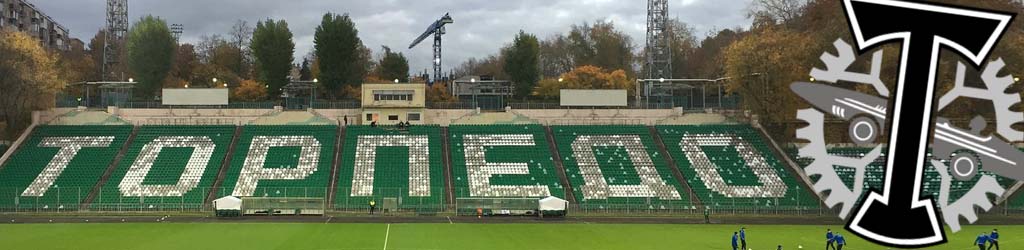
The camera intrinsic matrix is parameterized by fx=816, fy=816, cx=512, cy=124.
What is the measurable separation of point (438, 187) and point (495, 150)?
10.1m

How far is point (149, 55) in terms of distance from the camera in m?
97.8

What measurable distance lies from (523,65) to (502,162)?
3502cm

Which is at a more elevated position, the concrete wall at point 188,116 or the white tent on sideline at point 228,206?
the concrete wall at point 188,116

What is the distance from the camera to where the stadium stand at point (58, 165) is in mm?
61344

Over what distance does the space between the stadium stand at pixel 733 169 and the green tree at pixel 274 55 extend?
45903 mm

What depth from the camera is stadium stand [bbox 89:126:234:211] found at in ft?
203

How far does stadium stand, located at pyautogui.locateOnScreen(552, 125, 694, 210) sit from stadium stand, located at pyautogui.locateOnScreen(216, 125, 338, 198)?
20.9 m

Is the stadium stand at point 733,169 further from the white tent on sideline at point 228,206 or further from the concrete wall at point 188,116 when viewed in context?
the concrete wall at point 188,116

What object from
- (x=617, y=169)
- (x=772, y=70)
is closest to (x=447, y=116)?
(x=617, y=169)

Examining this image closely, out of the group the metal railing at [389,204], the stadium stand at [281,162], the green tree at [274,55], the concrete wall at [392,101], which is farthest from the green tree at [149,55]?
the metal railing at [389,204]

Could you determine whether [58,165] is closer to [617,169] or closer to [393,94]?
[393,94]

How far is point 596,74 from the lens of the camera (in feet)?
349

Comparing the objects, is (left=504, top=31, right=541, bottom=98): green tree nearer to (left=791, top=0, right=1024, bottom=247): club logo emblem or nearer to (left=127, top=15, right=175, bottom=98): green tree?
(left=127, top=15, right=175, bottom=98): green tree

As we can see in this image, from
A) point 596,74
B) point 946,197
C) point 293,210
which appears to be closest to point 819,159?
point 946,197
